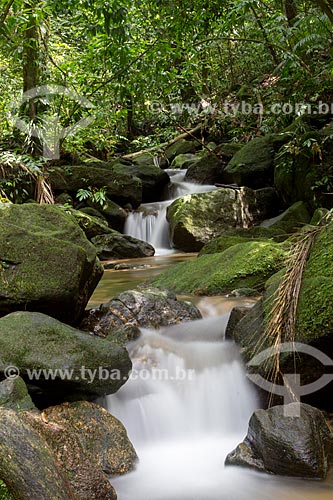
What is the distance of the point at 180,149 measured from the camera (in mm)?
18344

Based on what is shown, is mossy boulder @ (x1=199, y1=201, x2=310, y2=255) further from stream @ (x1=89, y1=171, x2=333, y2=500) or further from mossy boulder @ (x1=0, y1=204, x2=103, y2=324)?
mossy boulder @ (x1=0, y1=204, x2=103, y2=324)

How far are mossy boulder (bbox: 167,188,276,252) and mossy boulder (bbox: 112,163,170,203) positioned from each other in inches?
94.2

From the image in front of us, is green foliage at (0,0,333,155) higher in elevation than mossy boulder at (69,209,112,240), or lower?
higher

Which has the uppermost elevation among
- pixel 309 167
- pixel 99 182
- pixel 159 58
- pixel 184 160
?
pixel 159 58

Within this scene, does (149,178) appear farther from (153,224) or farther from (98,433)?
(98,433)

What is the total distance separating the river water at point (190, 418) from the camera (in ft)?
9.75

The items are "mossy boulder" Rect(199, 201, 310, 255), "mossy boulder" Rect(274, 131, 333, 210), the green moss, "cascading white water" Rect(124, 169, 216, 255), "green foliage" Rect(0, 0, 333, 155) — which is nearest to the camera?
the green moss

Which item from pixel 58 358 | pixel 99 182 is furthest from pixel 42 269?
pixel 99 182

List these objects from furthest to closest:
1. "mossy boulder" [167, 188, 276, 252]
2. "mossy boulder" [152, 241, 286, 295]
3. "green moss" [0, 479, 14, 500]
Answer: "mossy boulder" [167, 188, 276, 252] < "mossy boulder" [152, 241, 286, 295] < "green moss" [0, 479, 14, 500]

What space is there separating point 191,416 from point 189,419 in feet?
0.10

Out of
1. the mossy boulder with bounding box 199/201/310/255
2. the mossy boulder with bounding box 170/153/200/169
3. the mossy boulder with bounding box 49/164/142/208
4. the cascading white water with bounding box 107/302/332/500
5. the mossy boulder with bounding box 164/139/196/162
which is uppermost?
the mossy boulder with bounding box 164/139/196/162

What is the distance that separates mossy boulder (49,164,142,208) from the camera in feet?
40.9

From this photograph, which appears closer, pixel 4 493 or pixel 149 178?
pixel 4 493

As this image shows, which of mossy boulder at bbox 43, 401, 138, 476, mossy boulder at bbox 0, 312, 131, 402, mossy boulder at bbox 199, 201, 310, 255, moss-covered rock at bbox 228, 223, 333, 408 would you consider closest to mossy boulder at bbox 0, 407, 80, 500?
mossy boulder at bbox 43, 401, 138, 476
